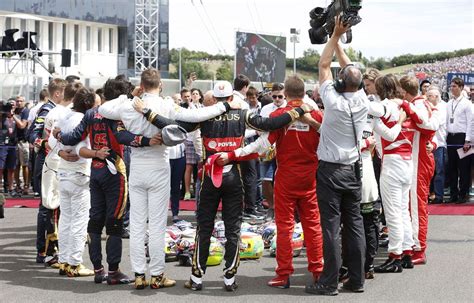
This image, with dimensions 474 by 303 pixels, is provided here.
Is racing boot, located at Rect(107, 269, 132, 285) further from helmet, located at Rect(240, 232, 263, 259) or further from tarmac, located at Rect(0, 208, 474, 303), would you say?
helmet, located at Rect(240, 232, 263, 259)

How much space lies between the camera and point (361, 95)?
7.61 meters

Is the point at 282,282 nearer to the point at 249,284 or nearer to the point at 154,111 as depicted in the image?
the point at 249,284

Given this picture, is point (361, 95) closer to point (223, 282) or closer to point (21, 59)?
point (223, 282)

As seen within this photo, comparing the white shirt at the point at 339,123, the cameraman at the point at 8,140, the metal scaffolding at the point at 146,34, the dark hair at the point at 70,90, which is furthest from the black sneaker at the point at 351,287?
the metal scaffolding at the point at 146,34

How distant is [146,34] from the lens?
4362 centimetres

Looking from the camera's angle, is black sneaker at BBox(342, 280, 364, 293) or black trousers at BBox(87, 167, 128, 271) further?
black trousers at BBox(87, 167, 128, 271)

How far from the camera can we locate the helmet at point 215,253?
9.11m

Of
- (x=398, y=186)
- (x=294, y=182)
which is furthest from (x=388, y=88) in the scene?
(x=294, y=182)

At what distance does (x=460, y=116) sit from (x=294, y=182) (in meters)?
8.29

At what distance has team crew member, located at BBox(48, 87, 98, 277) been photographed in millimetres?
8477

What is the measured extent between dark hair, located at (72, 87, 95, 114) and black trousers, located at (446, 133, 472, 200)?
881 centimetres

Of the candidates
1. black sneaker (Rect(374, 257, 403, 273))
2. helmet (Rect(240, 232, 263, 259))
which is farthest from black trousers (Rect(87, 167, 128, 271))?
black sneaker (Rect(374, 257, 403, 273))

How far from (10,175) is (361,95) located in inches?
424

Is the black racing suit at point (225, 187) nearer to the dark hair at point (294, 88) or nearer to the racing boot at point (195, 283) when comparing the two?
the racing boot at point (195, 283)
